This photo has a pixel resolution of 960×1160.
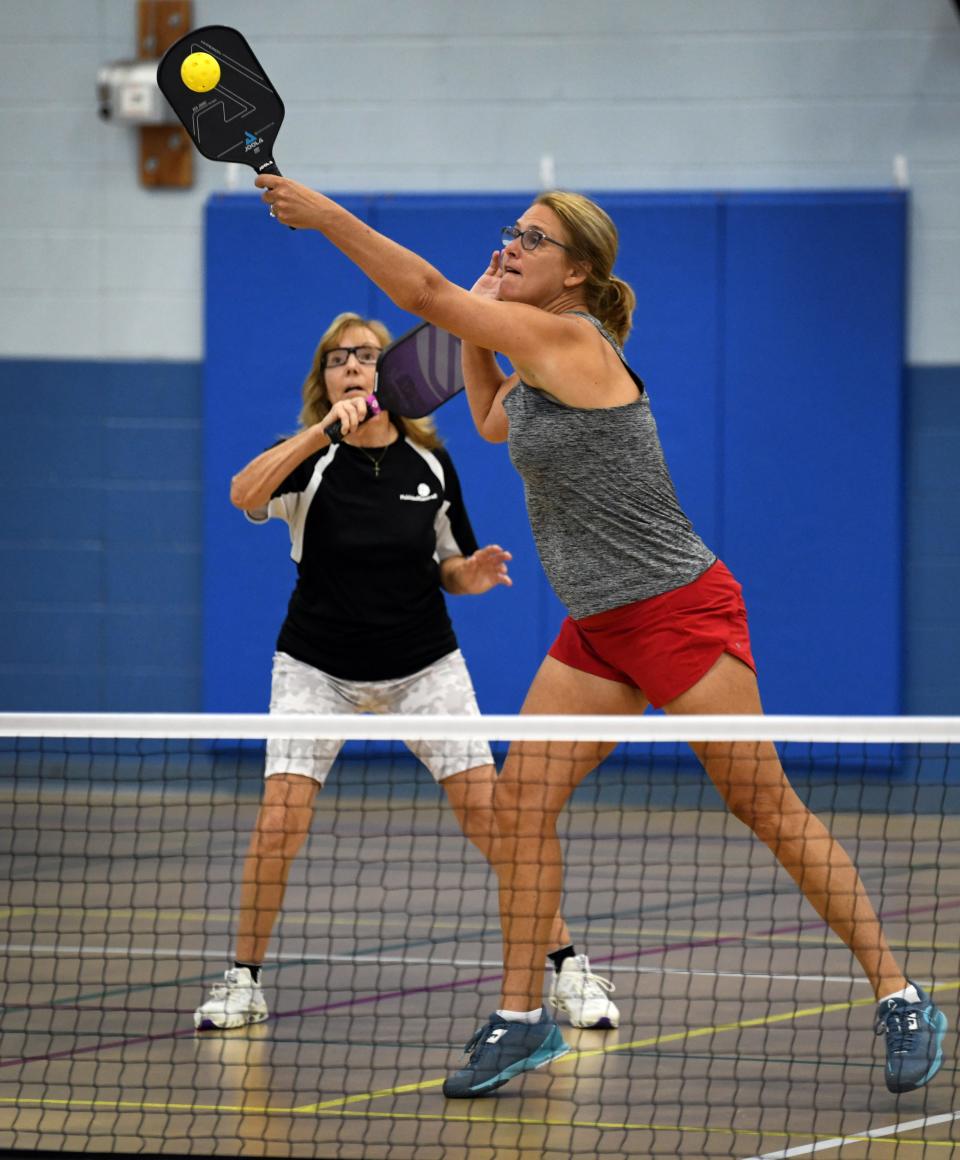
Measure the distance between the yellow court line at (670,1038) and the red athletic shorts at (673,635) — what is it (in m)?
0.91

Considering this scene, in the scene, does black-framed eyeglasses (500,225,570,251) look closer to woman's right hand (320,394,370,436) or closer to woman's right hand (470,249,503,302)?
woman's right hand (470,249,503,302)

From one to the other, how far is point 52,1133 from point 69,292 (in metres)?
6.04

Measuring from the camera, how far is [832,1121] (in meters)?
3.63

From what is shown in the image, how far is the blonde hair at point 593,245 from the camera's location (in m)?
3.73

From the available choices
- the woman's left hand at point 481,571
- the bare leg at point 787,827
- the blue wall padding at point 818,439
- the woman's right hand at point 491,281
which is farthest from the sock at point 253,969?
the blue wall padding at point 818,439

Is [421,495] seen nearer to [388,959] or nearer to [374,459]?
[374,459]

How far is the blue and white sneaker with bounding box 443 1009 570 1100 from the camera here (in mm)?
3785

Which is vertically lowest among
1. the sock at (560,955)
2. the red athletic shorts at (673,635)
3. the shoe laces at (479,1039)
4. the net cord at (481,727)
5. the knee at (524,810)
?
the shoe laces at (479,1039)

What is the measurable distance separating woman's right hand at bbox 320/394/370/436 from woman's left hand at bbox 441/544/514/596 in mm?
514

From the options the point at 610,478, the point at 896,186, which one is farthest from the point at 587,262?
the point at 896,186

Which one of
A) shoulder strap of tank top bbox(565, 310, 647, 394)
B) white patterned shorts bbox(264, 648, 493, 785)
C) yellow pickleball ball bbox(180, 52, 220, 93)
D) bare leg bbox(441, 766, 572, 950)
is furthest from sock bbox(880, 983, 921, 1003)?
yellow pickleball ball bbox(180, 52, 220, 93)

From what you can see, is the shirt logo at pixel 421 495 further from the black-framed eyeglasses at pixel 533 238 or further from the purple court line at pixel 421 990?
the purple court line at pixel 421 990

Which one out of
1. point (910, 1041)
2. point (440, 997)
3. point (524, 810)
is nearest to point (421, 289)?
point (524, 810)

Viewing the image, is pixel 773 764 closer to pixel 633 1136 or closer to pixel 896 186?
pixel 633 1136
